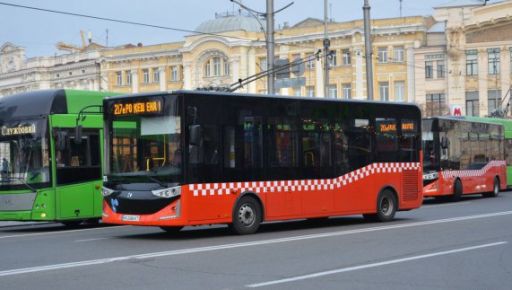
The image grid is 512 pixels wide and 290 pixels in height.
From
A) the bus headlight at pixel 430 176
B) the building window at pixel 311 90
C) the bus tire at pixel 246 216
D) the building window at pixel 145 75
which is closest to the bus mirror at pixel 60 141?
the bus tire at pixel 246 216

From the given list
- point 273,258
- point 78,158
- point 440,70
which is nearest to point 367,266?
point 273,258

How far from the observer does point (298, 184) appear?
59.0 feet

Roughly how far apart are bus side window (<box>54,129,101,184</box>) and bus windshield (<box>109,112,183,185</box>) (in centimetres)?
348

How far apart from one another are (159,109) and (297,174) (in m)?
3.61

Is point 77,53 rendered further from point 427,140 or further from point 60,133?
point 60,133

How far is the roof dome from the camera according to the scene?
8044 centimetres

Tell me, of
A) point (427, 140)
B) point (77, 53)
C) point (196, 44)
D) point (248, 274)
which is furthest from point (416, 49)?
point (248, 274)

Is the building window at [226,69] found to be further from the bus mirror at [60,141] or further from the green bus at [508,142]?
the bus mirror at [60,141]

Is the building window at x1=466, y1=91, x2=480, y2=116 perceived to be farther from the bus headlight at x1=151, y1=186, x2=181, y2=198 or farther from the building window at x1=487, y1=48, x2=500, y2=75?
the bus headlight at x1=151, y1=186, x2=181, y2=198

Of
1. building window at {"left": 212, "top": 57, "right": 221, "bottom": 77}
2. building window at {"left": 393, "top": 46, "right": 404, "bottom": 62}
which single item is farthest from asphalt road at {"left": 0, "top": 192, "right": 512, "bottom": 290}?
building window at {"left": 212, "top": 57, "right": 221, "bottom": 77}

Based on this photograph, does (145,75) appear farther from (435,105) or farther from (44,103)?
(44,103)

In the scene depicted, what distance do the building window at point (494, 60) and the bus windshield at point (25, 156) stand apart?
164 feet

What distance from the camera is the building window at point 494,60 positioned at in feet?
210

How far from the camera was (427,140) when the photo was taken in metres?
29.6
